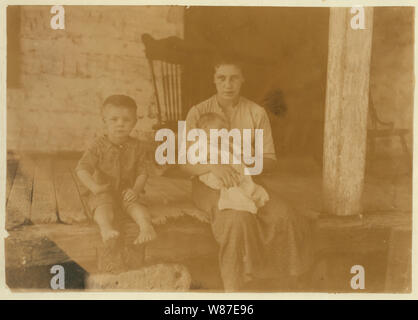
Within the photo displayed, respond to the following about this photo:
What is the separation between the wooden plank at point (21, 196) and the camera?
3682mm

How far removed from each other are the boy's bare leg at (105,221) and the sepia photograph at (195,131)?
47mm

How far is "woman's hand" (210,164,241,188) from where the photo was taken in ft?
12.1

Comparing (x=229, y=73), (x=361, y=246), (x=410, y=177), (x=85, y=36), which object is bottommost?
(x=361, y=246)

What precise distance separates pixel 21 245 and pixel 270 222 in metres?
1.85

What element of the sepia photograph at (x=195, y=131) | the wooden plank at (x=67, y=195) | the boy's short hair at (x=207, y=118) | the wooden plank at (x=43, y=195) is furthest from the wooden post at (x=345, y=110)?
the wooden plank at (x=43, y=195)

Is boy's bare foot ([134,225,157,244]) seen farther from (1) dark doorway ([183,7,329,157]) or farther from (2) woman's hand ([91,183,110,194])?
(1) dark doorway ([183,7,329,157])

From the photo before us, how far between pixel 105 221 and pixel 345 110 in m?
1.95

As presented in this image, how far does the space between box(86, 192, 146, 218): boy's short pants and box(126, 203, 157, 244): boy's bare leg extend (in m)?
0.05

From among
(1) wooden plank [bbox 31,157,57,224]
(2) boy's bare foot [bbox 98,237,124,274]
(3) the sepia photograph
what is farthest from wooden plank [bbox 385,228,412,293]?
(1) wooden plank [bbox 31,157,57,224]

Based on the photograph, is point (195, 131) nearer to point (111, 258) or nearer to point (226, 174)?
point (226, 174)

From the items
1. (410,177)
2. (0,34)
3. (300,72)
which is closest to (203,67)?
(300,72)

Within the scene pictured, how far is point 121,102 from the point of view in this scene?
368 cm

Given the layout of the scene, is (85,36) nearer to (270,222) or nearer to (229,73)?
(229,73)
